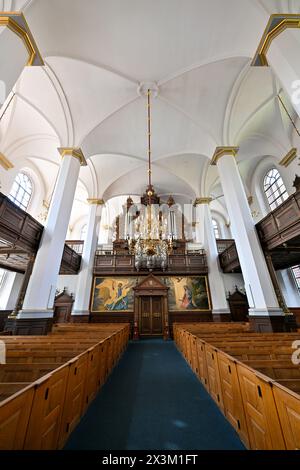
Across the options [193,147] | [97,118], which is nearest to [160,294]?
[193,147]

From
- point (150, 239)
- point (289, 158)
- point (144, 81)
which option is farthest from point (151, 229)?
point (289, 158)

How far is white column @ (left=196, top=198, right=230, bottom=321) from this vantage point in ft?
36.2

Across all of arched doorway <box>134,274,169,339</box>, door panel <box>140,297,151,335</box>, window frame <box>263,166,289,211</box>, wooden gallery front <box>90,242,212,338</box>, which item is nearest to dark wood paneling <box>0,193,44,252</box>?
wooden gallery front <box>90,242,212,338</box>

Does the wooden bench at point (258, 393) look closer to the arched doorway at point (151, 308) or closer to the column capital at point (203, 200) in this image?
the arched doorway at point (151, 308)

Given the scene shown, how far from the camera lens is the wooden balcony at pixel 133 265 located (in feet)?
39.9

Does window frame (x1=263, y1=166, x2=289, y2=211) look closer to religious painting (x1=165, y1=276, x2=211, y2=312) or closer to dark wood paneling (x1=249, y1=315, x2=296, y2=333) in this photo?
religious painting (x1=165, y1=276, x2=211, y2=312)

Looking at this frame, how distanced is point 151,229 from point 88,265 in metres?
6.13

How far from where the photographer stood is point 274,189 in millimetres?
11641

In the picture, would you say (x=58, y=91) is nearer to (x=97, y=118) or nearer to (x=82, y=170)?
(x=97, y=118)

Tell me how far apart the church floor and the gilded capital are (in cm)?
1097

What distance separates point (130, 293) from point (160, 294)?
6.23 feet

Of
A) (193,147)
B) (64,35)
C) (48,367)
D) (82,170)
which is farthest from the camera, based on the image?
(82,170)

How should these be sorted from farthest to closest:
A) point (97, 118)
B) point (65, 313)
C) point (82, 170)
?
point (82, 170) < point (65, 313) < point (97, 118)

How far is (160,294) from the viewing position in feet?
38.1
